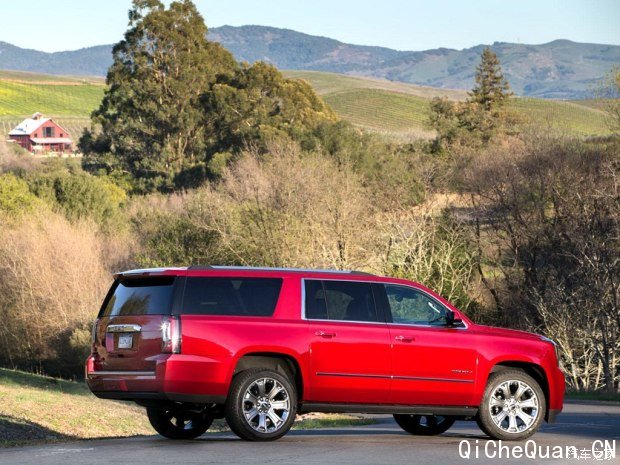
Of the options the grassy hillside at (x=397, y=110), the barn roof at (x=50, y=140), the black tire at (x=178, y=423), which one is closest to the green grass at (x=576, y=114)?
the grassy hillside at (x=397, y=110)

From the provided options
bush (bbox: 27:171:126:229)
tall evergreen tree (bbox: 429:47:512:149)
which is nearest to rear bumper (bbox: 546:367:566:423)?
bush (bbox: 27:171:126:229)

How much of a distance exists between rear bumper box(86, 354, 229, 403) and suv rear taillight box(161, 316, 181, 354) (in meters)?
0.07

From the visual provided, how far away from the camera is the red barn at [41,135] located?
150 metres

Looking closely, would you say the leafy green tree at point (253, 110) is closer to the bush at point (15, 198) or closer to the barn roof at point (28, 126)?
the bush at point (15, 198)

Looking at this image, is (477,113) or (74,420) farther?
(477,113)

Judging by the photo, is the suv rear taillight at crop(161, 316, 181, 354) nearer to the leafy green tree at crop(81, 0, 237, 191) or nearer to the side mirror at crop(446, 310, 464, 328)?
the side mirror at crop(446, 310, 464, 328)

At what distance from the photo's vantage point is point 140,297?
42.5ft

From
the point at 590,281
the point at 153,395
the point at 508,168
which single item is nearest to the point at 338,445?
the point at 153,395

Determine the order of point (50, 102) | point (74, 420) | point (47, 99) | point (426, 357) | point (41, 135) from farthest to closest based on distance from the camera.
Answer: point (47, 99) → point (50, 102) → point (41, 135) → point (74, 420) → point (426, 357)

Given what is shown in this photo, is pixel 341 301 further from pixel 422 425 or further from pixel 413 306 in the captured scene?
pixel 422 425

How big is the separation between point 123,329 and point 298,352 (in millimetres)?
1904

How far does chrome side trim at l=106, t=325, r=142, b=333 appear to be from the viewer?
12.7 metres

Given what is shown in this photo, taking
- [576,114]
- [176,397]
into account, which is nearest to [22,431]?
[176,397]

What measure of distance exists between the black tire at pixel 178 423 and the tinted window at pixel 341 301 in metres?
1.98
